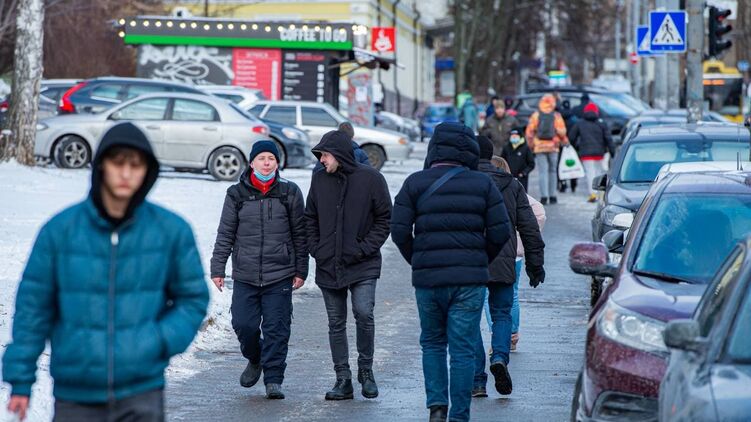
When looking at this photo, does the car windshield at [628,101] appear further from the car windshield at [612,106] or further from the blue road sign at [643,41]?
the blue road sign at [643,41]

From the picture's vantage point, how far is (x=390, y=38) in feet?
131

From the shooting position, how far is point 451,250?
830 centimetres

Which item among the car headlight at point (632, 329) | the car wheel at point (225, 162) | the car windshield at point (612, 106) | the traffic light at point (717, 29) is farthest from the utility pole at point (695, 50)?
the car headlight at point (632, 329)

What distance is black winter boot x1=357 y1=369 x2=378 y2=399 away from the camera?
9789 mm

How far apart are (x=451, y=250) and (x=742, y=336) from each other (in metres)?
2.69

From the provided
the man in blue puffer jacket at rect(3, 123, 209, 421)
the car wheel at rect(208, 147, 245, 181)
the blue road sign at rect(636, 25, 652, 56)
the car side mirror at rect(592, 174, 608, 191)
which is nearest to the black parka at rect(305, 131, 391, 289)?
the man in blue puffer jacket at rect(3, 123, 209, 421)

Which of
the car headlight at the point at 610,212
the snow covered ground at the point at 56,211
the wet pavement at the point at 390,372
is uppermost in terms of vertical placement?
the car headlight at the point at 610,212

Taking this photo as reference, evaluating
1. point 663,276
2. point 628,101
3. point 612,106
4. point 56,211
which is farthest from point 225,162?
point 663,276

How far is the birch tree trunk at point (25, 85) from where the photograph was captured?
2555 centimetres

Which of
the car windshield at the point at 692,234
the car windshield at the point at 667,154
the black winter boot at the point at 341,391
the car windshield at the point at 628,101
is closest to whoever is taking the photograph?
the car windshield at the point at 692,234

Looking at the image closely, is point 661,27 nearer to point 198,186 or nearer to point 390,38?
point 198,186

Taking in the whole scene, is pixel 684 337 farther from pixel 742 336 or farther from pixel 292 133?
pixel 292 133

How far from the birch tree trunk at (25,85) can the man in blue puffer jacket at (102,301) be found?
2093cm

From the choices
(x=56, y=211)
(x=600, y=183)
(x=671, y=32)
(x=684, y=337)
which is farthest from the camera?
(x=671, y=32)
